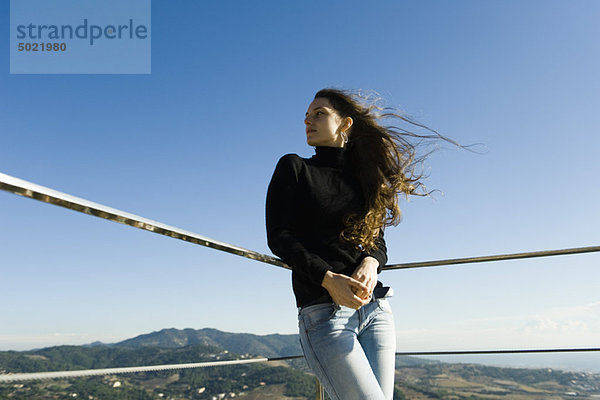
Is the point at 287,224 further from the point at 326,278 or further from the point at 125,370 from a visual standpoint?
the point at 125,370

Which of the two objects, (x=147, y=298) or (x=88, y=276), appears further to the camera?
(x=147, y=298)

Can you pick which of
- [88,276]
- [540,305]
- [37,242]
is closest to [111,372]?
[540,305]

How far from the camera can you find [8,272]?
6319 centimetres

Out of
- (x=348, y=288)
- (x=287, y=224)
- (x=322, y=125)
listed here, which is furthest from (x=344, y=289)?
(x=322, y=125)

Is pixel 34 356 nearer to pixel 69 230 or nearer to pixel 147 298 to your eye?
pixel 69 230

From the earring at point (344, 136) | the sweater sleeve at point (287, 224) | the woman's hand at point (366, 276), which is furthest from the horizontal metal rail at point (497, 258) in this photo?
the sweater sleeve at point (287, 224)

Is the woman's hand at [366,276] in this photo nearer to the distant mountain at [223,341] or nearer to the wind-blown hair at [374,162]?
the wind-blown hair at [374,162]

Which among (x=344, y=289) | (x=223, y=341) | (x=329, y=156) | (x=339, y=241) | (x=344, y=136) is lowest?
(x=223, y=341)

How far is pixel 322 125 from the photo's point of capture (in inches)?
60.2

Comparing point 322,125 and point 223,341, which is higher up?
point 322,125

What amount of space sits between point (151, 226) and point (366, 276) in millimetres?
611

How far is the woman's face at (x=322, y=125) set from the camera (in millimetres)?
1522

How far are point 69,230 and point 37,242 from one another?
11.4m

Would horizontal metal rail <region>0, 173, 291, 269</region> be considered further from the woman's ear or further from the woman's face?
the woman's ear
